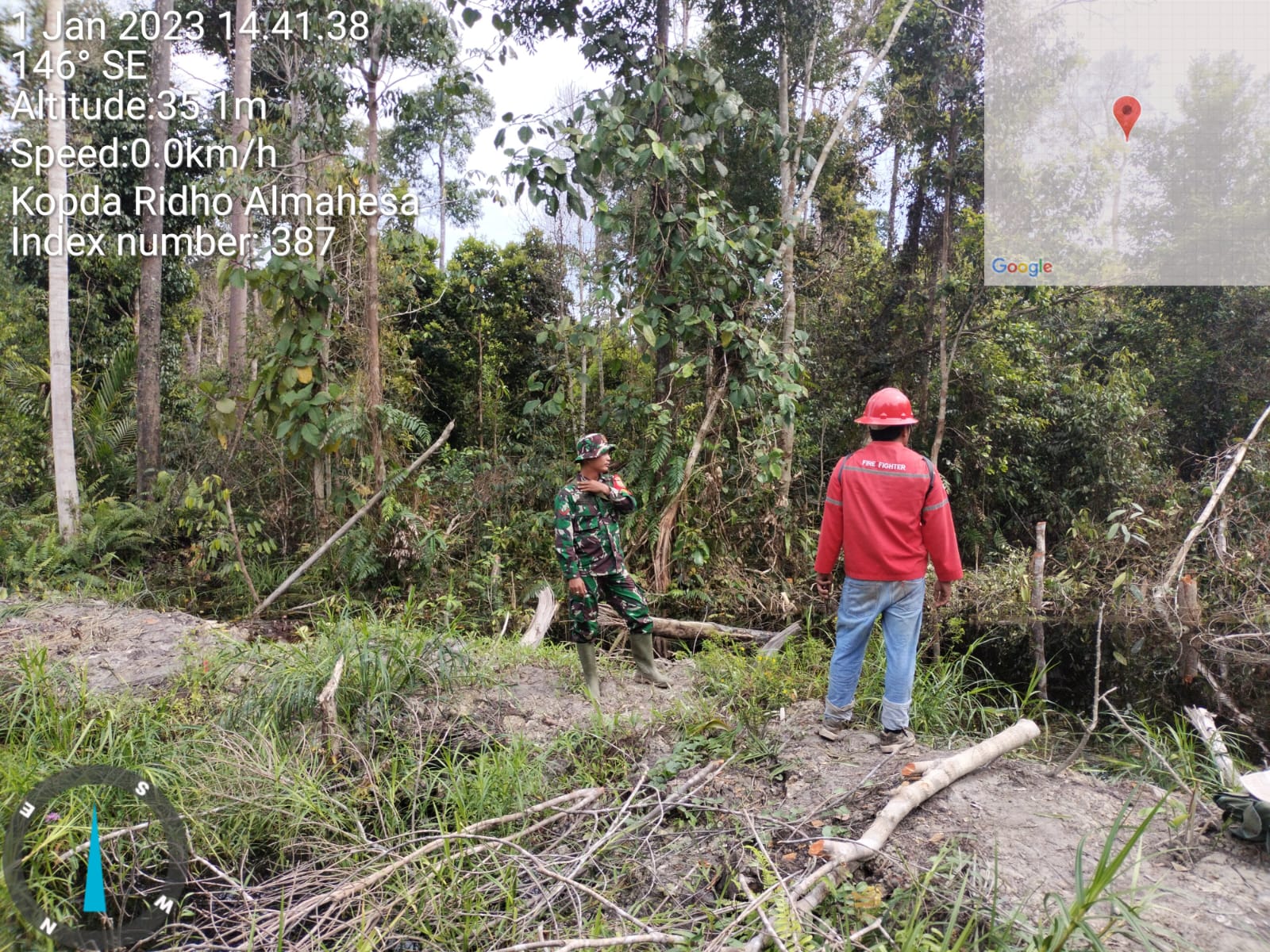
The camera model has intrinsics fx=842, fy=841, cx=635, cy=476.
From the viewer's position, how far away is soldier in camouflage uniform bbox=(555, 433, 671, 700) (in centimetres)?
507

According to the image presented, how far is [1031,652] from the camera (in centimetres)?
577

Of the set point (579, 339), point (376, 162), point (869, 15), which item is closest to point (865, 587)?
point (579, 339)

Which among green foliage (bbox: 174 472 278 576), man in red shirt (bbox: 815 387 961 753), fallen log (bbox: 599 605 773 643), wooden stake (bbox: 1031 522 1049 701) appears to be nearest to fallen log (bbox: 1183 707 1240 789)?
wooden stake (bbox: 1031 522 1049 701)

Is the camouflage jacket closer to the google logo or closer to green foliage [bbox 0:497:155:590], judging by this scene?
green foliage [bbox 0:497:155:590]

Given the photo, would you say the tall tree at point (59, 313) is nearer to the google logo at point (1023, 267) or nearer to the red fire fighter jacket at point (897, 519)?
the red fire fighter jacket at point (897, 519)

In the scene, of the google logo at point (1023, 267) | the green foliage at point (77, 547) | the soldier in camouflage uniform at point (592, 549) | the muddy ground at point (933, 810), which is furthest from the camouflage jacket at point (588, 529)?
the google logo at point (1023, 267)

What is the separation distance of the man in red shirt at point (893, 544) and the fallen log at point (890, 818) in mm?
457

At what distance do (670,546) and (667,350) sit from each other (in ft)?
6.57

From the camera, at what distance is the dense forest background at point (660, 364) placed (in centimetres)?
702

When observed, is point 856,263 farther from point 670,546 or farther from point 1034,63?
point 670,546

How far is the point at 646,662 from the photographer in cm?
545

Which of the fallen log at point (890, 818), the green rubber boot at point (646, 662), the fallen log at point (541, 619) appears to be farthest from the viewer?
the fallen log at point (541, 619)

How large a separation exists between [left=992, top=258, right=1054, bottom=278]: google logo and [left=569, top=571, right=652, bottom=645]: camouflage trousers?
777cm

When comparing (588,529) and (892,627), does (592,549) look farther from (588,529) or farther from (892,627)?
(892,627)
